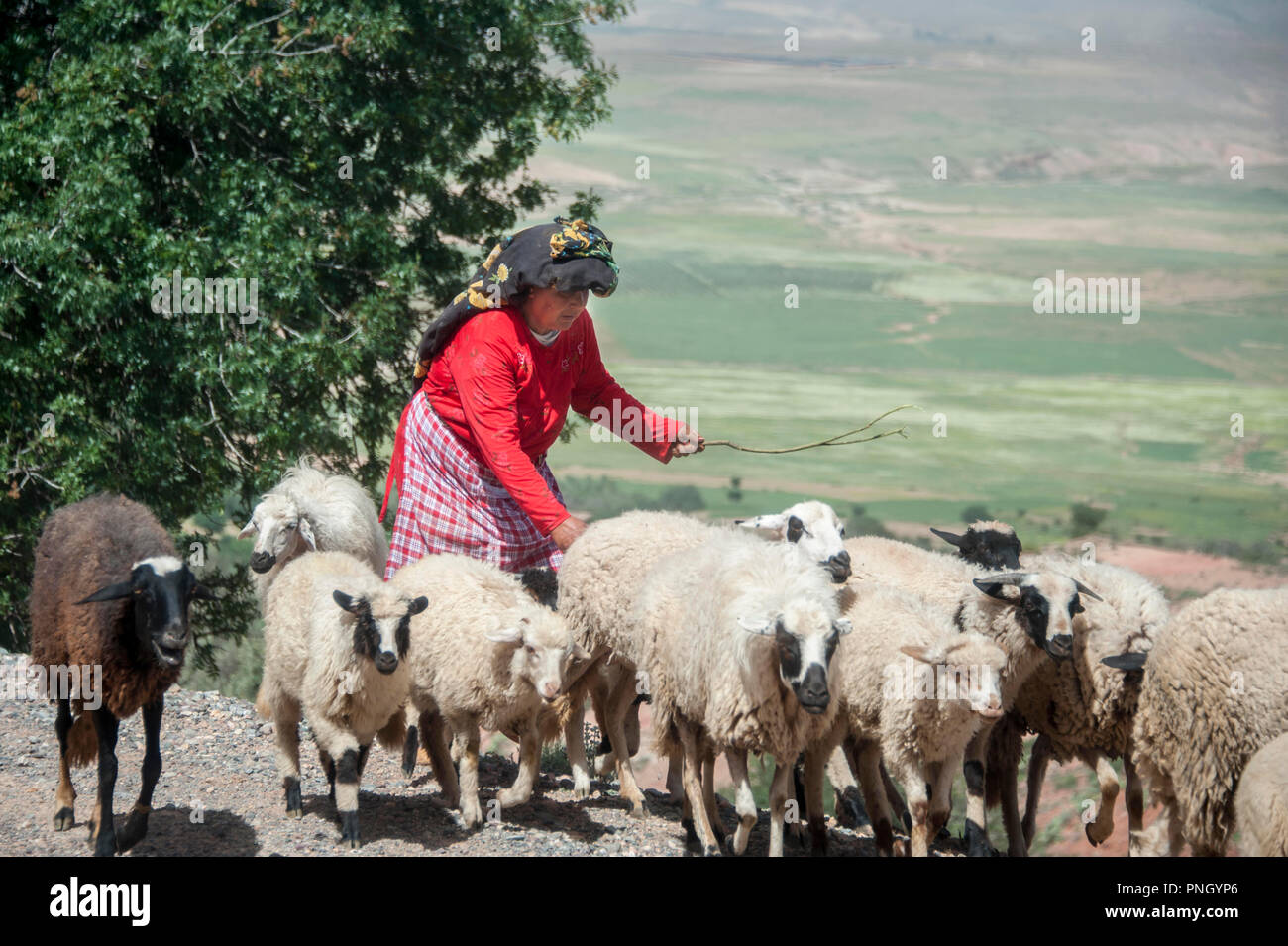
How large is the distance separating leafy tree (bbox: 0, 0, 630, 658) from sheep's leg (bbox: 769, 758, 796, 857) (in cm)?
774

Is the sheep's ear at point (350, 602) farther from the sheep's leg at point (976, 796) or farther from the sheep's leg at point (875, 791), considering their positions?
the sheep's leg at point (976, 796)

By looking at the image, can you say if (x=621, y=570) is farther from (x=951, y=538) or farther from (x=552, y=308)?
(x=951, y=538)

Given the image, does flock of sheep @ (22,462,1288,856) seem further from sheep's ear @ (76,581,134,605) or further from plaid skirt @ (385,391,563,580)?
plaid skirt @ (385,391,563,580)

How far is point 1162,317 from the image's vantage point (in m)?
58.7

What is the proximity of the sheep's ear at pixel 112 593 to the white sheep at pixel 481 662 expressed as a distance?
1.59 m

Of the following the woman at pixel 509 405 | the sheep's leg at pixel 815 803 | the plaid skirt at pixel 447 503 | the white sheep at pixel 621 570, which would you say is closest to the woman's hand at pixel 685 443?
the woman at pixel 509 405

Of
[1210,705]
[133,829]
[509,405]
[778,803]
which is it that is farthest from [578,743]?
[1210,705]

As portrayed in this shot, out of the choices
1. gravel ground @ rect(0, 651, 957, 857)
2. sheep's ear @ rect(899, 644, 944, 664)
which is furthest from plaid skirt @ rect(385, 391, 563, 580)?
sheep's ear @ rect(899, 644, 944, 664)

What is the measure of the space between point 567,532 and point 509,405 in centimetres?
78

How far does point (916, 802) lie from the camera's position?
20.7 ft

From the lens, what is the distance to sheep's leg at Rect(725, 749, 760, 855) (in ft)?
20.4

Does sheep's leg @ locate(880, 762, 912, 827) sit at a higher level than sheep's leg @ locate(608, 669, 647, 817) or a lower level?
lower

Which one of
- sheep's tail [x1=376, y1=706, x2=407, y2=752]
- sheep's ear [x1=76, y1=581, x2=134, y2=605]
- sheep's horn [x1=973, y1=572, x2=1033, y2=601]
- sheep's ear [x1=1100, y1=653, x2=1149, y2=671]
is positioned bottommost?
sheep's tail [x1=376, y1=706, x2=407, y2=752]
